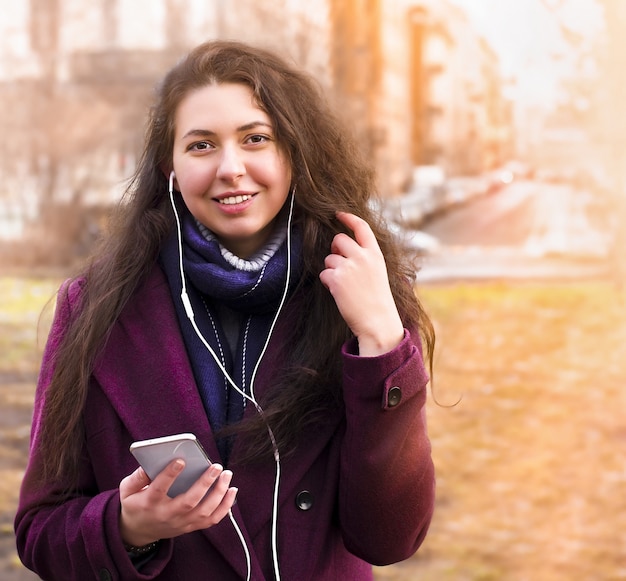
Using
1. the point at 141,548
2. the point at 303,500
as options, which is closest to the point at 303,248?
the point at 303,500

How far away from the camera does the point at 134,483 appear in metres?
1.32

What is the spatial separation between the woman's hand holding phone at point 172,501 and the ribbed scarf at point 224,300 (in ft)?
0.69

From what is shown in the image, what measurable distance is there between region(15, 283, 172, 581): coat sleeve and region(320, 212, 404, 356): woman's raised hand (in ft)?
1.58

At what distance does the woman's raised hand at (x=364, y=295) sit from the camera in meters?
1.41

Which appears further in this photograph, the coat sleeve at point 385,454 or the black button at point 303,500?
the black button at point 303,500

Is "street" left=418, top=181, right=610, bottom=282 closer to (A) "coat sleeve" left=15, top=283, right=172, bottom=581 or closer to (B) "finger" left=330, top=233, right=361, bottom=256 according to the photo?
(B) "finger" left=330, top=233, right=361, bottom=256

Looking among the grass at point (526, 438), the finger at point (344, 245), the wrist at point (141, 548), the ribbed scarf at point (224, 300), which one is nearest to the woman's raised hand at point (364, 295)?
the finger at point (344, 245)

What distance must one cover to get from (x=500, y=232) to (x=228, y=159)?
9.37 feet

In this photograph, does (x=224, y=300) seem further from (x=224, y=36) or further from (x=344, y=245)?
(x=224, y=36)

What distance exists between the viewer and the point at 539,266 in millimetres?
4020

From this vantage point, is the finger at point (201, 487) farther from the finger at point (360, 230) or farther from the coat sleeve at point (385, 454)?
the finger at point (360, 230)

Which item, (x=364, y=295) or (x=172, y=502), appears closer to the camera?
(x=172, y=502)

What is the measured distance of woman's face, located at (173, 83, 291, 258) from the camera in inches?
58.8

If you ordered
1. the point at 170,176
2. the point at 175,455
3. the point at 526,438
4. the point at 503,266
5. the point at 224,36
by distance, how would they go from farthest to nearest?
1. the point at 224,36
2. the point at 503,266
3. the point at 526,438
4. the point at 170,176
5. the point at 175,455
